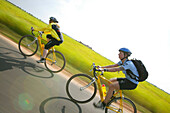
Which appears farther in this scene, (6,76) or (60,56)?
(60,56)

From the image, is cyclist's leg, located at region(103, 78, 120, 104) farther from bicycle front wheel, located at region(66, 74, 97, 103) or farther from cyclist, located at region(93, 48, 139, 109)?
bicycle front wheel, located at region(66, 74, 97, 103)

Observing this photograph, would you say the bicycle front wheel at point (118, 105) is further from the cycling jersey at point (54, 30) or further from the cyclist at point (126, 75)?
the cycling jersey at point (54, 30)

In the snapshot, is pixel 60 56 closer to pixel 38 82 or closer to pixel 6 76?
pixel 38 82

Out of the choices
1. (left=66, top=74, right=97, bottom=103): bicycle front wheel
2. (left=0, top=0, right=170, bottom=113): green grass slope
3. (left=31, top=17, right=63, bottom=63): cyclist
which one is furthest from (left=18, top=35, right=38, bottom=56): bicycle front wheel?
(left=66, top=74, right=97, bottom=103): bicycle front wheel

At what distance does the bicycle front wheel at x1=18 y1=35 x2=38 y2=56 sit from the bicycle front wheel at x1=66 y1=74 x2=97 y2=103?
8.94 ft

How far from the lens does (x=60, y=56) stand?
5.14 meters

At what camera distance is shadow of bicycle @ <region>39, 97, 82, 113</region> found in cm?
294

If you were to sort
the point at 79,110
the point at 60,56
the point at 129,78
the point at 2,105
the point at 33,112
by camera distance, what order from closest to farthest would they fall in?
1. the point at 2,105
2. the point at 33,112
3. the point at 129,78
4. the point at 79,110
5. the point at 60,56

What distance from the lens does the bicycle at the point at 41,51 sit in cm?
519

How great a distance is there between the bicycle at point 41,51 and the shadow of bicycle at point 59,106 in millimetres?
1976

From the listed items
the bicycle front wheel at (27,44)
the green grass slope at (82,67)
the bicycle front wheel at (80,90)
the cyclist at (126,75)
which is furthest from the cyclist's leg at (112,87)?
the bicycle front wheel at (27,44)

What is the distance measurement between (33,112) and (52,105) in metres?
0.59

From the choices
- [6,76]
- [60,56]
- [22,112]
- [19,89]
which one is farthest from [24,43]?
[22,112]

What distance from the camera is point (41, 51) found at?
17.0 ft
